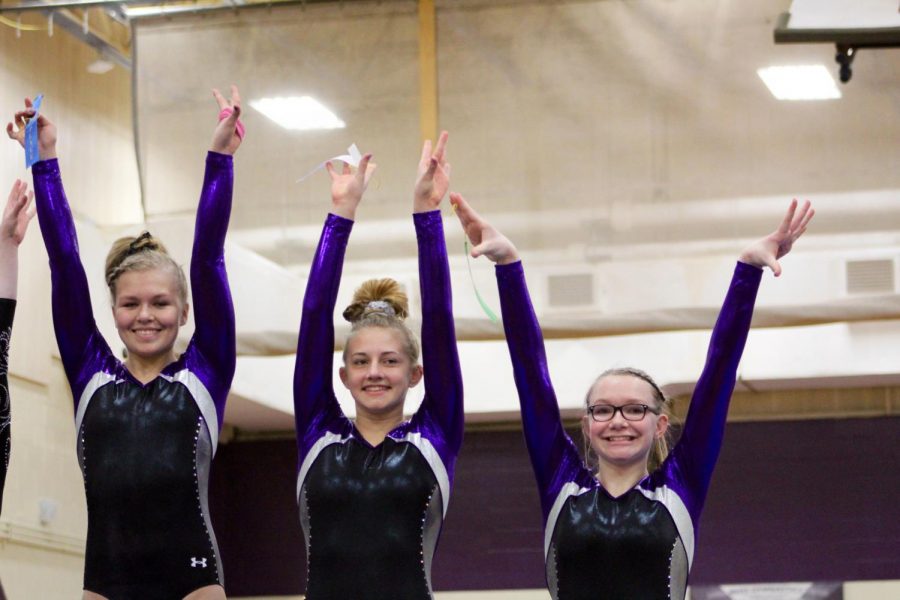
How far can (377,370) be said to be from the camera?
2.87m

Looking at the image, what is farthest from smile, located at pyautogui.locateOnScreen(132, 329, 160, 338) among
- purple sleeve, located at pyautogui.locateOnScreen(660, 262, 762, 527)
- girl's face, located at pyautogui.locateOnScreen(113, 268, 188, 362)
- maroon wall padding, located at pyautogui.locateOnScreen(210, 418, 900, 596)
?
maroon wall padding, located at pyautogui.locateOnScreen(210, 418, 900, 596)

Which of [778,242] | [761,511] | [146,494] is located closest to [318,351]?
[146,494]

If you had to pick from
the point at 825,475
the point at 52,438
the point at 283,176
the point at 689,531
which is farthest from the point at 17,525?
the point at 689,531

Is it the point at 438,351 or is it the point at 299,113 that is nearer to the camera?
the point at 438,351

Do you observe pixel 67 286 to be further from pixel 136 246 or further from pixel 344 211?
pixel 344 211

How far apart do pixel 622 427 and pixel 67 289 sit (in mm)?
1267

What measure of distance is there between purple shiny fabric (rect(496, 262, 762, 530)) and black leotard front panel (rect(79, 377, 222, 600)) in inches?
28.6

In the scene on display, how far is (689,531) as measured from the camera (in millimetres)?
2809

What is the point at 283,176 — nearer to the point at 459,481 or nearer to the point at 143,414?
the point at 459,481

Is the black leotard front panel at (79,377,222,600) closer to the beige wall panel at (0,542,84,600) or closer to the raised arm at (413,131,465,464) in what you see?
the raised arm at (413,131,465,464)

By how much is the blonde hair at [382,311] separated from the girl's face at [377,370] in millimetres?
18

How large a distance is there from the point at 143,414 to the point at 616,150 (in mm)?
3628

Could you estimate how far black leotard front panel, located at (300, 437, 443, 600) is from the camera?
2729 mm

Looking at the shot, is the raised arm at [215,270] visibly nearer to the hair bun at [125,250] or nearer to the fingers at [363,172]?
the hair bun at [125,250]
